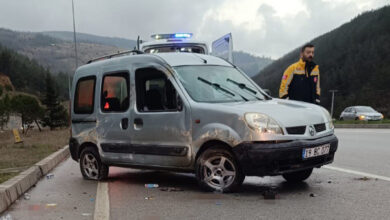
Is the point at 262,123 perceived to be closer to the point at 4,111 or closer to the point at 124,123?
the point at 124,123

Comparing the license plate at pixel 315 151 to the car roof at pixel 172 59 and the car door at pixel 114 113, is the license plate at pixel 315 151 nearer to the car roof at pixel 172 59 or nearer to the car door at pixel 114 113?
the car roof at pixel 172 59

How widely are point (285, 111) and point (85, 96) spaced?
365cm

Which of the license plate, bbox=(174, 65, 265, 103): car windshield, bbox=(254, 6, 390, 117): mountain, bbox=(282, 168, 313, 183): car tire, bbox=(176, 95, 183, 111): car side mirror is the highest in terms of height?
bbox=(254, 6, 390, 117): mountain

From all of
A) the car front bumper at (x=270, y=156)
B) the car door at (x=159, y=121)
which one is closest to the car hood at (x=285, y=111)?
the car front bumper at (x=270, y=156)

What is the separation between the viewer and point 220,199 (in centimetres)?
541

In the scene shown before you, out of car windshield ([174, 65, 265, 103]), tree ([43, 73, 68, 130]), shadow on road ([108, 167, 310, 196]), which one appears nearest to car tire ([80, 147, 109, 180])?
shadow on road ([108, 167, 310, 196])

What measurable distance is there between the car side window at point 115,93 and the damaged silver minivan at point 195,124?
0.02 metres

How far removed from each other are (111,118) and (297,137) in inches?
116

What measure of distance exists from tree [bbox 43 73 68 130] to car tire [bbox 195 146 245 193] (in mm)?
41608

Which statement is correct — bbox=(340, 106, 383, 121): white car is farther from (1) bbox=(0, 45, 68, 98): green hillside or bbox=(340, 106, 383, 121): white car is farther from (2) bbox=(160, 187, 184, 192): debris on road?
(1) bbox=(0, 45, 68, 98): green hillside

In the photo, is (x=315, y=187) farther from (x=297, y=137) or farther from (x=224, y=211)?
(x=224, y=211)

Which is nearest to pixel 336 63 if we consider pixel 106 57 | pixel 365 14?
pixel 365 14

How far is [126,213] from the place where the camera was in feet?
16.2

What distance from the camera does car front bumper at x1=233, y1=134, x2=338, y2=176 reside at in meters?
5.32
